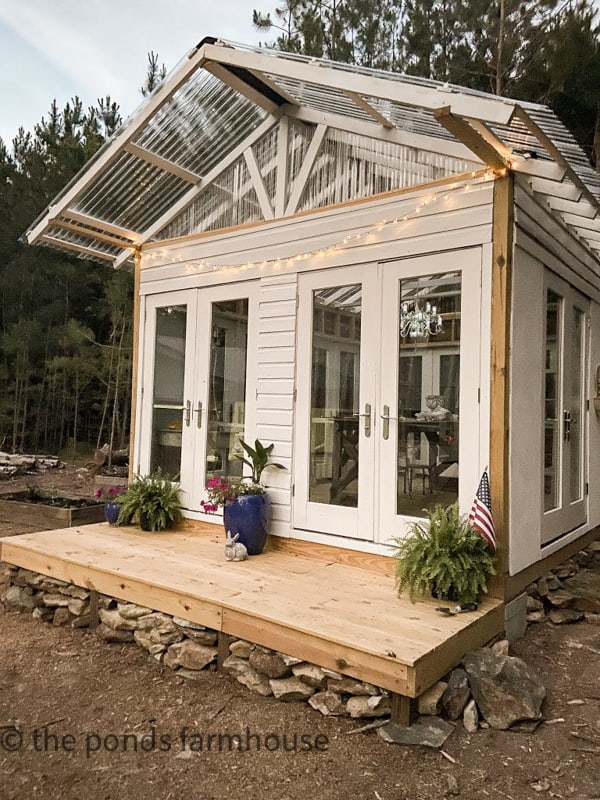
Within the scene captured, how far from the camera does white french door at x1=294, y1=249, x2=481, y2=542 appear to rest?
3.40 metres

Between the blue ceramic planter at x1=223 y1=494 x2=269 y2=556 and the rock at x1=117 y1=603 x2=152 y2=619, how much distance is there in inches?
31.2

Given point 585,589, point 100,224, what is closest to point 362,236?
point 100,224

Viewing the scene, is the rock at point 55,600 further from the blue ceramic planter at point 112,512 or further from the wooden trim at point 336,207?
the wooden trim at point 336,207

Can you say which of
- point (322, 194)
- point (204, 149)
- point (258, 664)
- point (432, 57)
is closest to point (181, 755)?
point (258, 664)

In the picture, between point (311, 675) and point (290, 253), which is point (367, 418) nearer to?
point (290, 253)

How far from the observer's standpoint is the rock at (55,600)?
12.5 ft

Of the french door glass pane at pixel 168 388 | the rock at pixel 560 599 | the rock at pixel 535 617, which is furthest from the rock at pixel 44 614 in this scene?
the rock at pixel 560 599

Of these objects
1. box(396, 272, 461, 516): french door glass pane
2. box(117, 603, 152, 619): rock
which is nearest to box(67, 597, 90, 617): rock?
box(117, 603, 152, 619): rock

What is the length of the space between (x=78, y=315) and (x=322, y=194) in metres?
9.59

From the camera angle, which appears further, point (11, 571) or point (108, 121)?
point (108, 121)

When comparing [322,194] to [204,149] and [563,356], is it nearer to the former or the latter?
[204,149]

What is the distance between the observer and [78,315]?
1238 cm

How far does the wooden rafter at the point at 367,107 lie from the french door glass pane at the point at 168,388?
2187mm

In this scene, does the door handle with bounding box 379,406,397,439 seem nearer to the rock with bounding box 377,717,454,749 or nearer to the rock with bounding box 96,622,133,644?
the rock with bounding box 377,717,454,749
